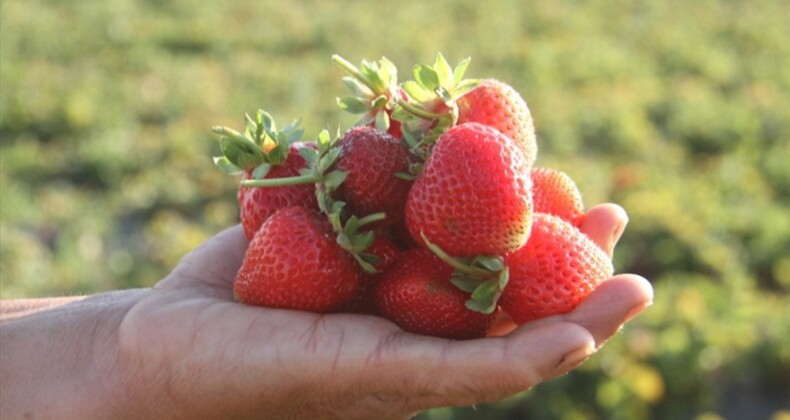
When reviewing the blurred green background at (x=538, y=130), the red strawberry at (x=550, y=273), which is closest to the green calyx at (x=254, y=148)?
the red strawberry at (x=550, y=273)

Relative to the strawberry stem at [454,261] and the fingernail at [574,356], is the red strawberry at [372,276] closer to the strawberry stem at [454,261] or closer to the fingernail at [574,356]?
the strawberry stem at [454,261]

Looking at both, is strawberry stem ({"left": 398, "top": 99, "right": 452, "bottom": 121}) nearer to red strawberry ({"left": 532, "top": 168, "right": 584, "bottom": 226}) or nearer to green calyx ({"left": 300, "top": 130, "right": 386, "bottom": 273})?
green calyx ({"left": 300, "top": 130, "right": 386, "bottom": 273})

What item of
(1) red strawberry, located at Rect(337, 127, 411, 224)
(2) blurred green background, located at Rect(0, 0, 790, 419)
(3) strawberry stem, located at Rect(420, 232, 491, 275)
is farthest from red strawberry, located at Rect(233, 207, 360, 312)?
(2) blurred green background, located at Rect(0, 0, 790, 419)

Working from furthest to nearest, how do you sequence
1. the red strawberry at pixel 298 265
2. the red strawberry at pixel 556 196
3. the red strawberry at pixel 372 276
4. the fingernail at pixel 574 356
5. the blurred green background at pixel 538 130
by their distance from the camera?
the blurred green background at pixel 538 130 → the red strawberry at pixel 556 196 → the red strawberry at pixel 372 276 → the red strawberry at pixel 298 265 → the fingernail at pixel 574 356

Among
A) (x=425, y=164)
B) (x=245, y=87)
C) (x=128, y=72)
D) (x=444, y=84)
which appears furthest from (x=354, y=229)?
(x=128, y=72)

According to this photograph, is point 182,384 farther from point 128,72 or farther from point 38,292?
point 128,72

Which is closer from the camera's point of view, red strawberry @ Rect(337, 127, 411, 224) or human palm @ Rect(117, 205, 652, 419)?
human palm @ Rect(117, 205, 652, 419)

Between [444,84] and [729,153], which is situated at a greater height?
[444,84]
